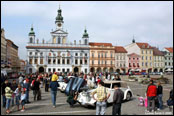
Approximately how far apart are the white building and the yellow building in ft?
7.87

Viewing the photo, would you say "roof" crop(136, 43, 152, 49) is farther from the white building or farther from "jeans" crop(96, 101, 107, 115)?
"jeans" crop(96, 101, 107, 115)

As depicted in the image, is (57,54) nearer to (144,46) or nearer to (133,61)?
(133,61)

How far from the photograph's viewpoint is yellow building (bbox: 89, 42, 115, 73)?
64.3 meters

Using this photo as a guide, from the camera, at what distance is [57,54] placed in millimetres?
61062

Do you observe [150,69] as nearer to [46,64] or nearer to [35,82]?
[46,64]

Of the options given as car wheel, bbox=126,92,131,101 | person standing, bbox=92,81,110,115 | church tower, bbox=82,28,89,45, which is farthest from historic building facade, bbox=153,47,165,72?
person standing, bbox=92,81,110,115

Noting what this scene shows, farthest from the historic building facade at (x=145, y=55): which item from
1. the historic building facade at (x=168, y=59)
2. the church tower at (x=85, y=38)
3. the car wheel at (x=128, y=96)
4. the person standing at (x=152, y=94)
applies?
the person standing at (x=152, y=94)

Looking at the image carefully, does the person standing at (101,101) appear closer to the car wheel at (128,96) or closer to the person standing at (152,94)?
the person standing at (152,94)

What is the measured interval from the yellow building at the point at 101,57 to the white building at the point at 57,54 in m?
2.40

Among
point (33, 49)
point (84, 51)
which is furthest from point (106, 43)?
point (33, 49)

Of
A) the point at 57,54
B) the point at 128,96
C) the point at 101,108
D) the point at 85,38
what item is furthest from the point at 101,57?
the point at 101,108

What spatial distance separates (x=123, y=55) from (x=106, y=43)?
8427mm

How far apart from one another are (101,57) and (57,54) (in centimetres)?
1691

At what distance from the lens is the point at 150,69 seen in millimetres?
69750
